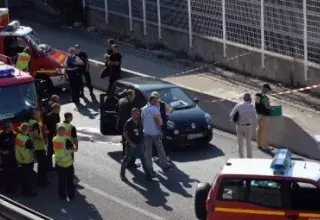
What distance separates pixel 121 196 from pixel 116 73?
7.55m

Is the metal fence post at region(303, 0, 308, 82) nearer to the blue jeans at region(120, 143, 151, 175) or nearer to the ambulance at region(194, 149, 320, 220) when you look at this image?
the blue jeans at region(120, 143, 151, 175)

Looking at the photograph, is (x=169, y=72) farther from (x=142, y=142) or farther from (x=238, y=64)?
(x=142, y=142)

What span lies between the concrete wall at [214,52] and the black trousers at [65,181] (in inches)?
342

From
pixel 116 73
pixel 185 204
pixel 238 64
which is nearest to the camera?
pixel 185 204

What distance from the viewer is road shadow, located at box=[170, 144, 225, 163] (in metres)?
20.3

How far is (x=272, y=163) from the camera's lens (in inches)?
A: 561

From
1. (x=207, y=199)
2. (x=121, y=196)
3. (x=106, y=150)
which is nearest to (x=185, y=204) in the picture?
(x=121, y=196)

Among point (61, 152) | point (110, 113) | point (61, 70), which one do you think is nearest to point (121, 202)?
point (61, 152)

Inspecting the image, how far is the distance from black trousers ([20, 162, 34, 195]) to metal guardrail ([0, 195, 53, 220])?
3433mm

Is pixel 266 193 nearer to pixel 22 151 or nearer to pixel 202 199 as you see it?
pixel 202 199

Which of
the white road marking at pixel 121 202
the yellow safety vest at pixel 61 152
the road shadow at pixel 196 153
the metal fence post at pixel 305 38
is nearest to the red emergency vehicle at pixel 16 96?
the yellow safety vest at pixel 61 152

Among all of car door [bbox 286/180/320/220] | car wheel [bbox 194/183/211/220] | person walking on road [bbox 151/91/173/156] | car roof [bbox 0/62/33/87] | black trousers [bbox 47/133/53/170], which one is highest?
car roof [bbox 0/62/33/87]

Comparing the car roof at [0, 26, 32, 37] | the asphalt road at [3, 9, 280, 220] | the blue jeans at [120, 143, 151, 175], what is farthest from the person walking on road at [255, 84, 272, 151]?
the car roof at [0, 26, 32, 37]

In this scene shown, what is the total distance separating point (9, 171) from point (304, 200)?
21.4 feet
